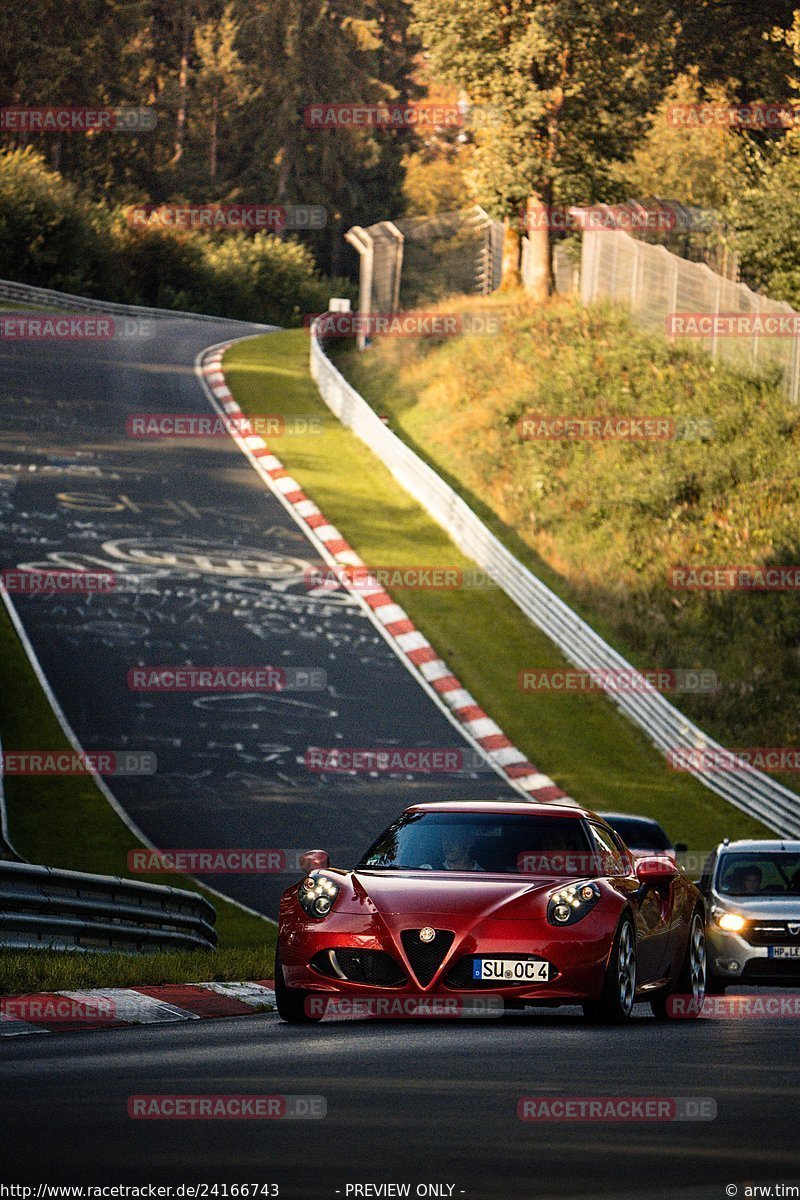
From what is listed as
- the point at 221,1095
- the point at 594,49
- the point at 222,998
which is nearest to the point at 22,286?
the point at 594,49

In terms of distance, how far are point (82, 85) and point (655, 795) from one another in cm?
7015

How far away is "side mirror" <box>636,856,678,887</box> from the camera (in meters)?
11.7

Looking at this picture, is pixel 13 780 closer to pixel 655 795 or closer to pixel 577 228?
pixel 655 795

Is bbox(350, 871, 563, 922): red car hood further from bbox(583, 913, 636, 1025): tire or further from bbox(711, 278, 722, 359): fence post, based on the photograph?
bbox(711, 278, 722, 359): fence post

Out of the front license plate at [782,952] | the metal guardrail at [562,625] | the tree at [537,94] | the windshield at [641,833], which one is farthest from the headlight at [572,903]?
the tree at [537,94]

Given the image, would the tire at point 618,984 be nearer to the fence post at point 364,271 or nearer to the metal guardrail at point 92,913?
the metal guardrail at point 92,913

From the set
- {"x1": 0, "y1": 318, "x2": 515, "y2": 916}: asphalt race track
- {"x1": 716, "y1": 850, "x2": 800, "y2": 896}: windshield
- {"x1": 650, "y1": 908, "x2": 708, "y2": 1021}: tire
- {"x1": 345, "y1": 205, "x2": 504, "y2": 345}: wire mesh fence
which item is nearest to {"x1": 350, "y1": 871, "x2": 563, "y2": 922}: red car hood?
{"x1": 650, "y1": 908, "x2": 708, "y2": 1021}: tire

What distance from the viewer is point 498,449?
38.8 metres

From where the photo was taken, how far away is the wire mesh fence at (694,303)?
3797cm

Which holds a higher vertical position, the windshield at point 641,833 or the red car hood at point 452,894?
the red car hood at point 452,894

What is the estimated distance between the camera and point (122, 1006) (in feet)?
35.7

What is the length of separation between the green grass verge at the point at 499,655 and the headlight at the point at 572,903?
12.2 metres

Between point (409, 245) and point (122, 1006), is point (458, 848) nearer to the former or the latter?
point (122, 1006)

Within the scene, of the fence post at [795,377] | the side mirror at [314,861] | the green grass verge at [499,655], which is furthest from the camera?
the fence post at [795,377]
